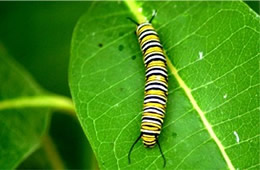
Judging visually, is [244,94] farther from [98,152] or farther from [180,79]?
[98,152]

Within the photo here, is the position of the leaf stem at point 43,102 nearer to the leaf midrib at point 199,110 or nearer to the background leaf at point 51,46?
the background leaf at point 51,46

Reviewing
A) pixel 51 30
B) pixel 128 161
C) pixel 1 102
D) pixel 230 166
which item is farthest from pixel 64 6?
pixel 230 166

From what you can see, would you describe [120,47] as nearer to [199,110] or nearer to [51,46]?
[199,110]

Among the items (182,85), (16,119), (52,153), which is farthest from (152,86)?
(52,153)

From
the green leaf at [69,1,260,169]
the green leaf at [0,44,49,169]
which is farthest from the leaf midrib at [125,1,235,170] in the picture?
the green leaf at [0,44,49,169]

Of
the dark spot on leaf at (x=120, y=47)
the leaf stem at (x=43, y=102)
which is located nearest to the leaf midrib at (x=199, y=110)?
the dark spot on leaf at (x=120, y=47)

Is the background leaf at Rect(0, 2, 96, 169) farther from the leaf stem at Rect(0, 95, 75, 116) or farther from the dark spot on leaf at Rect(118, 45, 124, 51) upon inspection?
the dark spot on leaf at Rect(118, 45, 124, 51)
